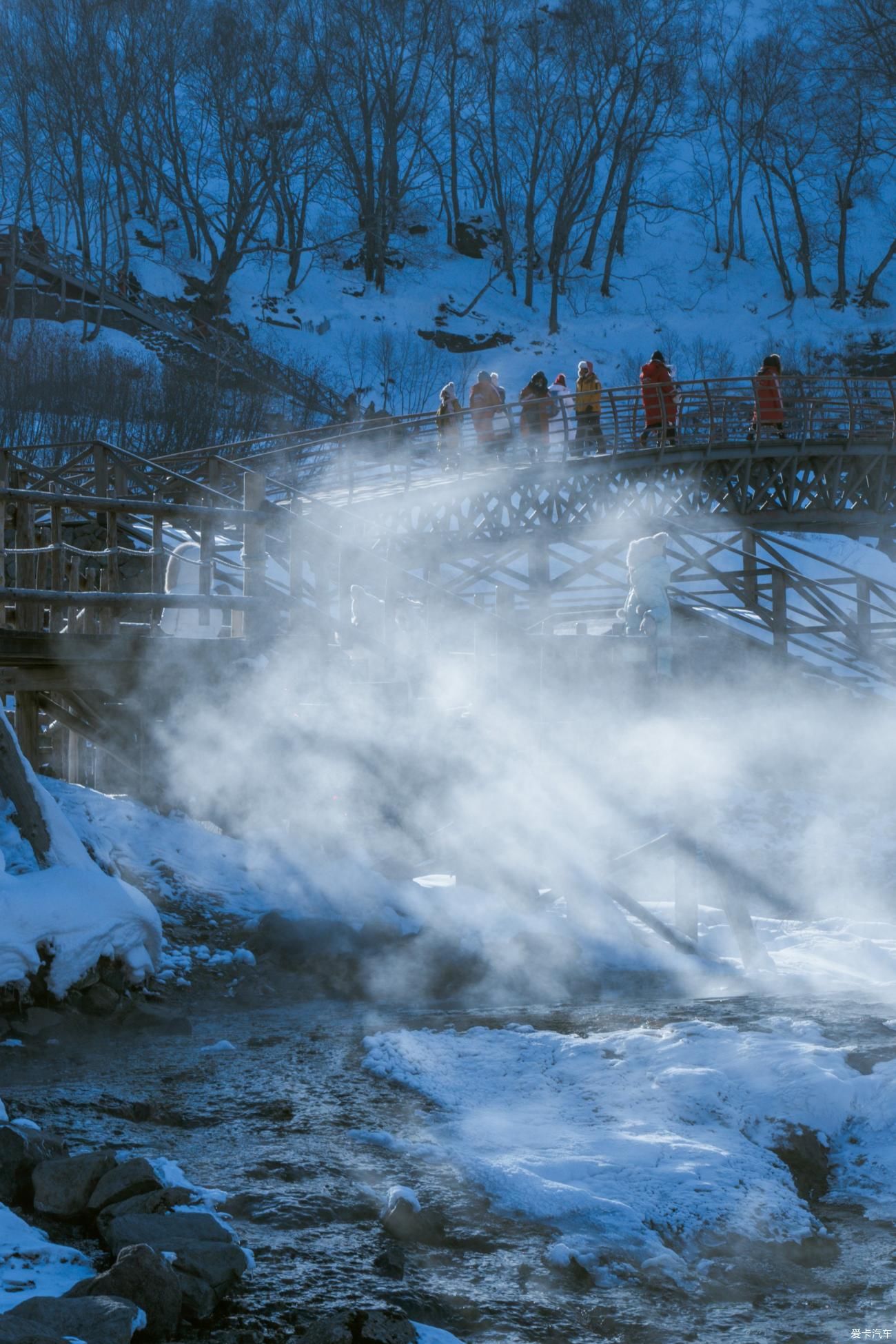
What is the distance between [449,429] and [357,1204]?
1829 cm

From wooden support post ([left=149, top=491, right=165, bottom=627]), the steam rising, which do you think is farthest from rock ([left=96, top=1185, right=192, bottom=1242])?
wooden support post ([left=149, top=491, right=165, bottom=627])

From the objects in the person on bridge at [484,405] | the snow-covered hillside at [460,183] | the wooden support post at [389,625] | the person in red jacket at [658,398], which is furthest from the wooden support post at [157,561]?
the snow-covered hillside at [460,183]

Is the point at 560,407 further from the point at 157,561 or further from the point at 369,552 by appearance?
the point at 157,561

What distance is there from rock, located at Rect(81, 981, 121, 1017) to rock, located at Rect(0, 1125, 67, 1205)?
8.08 ft

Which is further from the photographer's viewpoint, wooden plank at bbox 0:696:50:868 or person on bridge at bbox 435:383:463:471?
person on bridge at bbox 435:383:463:471

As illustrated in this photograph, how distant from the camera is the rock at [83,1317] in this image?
3744mm

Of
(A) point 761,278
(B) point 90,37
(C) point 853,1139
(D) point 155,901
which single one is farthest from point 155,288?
(C) point 853,1139

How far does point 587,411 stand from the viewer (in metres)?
21.6

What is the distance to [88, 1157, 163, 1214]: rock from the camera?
4.79m

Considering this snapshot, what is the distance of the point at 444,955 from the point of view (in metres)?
9.48

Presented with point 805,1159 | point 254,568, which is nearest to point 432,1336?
point 805,1159

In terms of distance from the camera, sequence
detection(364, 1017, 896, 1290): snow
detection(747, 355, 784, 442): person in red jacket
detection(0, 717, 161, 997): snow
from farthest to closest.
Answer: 1. detection(747, 355, 784, 442): person in red jacket
2. detection(0, 717, 161, 997): snow
3. detection(364, 1017, 896, 1290): snow

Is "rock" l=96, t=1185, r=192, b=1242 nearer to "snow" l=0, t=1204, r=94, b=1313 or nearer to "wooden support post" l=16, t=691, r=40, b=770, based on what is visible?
"snow" l=0, t=1204, r=94, b=1313

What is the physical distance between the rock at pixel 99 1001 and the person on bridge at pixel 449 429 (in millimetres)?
14599
